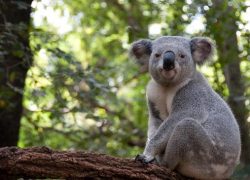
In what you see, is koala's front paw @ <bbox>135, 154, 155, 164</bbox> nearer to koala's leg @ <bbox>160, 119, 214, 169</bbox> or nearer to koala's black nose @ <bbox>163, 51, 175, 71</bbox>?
koala's leg @ <bbox>160, 119, 214, 169</bbox>

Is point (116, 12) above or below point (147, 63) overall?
above

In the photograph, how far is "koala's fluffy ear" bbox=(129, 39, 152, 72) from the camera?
23.5ft

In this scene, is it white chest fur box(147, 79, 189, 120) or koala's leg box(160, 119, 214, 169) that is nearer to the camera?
koala's leg box(160, 119, 214, 169)

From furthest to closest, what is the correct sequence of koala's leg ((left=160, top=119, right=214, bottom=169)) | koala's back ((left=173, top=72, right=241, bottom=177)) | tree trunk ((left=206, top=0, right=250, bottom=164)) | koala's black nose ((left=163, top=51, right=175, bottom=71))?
tree trunk ((left=206, top=0, right=250, bottom=164)) → koala's black nose ((left=163, top=51, right=175, bottom=71)) → koala's back ((left=173, top=72, right=241, bottom=177)) → koala's leg ((left=160, top=119, right=214, bottom=169))

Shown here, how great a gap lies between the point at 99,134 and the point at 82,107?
2.57 m

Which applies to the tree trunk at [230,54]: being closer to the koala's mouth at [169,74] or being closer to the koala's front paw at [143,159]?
the koala's mouth at [169,74]

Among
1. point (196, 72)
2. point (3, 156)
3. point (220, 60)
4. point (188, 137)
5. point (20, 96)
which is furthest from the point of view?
point (20, 96)

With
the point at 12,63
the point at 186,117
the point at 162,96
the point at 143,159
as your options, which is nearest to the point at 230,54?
the point at 162,96

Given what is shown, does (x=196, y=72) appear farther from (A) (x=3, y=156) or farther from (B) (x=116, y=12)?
(B) (x=116, y=12)

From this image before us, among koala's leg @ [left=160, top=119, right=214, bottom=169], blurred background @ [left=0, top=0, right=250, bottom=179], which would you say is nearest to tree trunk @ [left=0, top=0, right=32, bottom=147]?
blurred background @ [left=0, top=0, right=250, bottom=179]

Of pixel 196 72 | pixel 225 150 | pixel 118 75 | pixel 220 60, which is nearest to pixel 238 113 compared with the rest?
pixel 220 60

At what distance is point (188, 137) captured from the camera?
5922 mm

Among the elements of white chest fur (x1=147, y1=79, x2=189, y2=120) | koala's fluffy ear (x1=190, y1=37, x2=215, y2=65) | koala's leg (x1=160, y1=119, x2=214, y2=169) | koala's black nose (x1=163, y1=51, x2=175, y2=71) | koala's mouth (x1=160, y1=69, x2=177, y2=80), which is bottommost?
koala's leg (x1=160, y1=119, x2=214, y2=169)

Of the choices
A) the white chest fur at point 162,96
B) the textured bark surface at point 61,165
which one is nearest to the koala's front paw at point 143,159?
the textured bark surface at point 61,165
